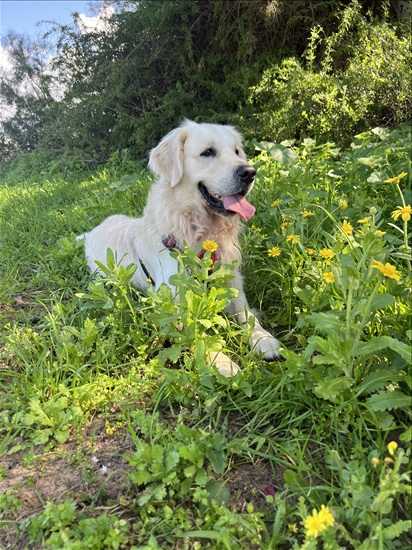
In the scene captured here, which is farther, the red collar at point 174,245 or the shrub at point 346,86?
the shrub at point 346,86

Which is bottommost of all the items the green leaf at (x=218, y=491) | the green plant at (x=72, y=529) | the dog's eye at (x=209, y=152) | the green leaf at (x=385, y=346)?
the green leaf at (x=218, y=491)

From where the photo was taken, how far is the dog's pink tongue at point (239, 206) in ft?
7.98

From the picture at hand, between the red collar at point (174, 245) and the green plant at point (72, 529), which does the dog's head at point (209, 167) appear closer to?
the red collar at point (174, 245)

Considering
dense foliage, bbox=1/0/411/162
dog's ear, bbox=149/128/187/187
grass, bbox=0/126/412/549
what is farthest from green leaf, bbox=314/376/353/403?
dense foliage, bbox=1/0/411/162

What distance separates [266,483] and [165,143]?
2.19 m

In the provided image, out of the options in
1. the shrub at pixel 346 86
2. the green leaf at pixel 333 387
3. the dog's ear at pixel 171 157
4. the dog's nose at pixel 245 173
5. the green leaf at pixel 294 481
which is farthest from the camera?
the shrub at pixel 346 86

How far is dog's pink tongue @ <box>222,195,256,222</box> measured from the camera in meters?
2.43

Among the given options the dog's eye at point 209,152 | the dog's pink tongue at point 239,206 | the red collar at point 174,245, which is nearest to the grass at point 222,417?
the dog's pink tongue at point 239,206

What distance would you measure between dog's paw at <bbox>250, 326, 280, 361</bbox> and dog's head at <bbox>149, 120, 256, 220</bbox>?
0.83 m

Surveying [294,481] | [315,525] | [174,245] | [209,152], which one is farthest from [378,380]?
[209,152]

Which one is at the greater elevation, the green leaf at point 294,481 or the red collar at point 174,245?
the red collar at point 174,245

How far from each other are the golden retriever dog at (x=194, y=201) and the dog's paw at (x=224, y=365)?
55cm

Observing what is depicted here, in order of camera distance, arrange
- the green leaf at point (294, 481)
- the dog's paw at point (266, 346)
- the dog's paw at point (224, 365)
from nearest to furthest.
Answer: the green leaf at point (294, 481), the dog's paw at point (224, 365), the dog's paw at point (266, 346)

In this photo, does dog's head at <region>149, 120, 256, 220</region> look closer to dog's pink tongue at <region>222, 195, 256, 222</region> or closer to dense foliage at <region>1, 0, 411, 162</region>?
dog's pink tongue at <region>222, 195, 256, 222</region>
